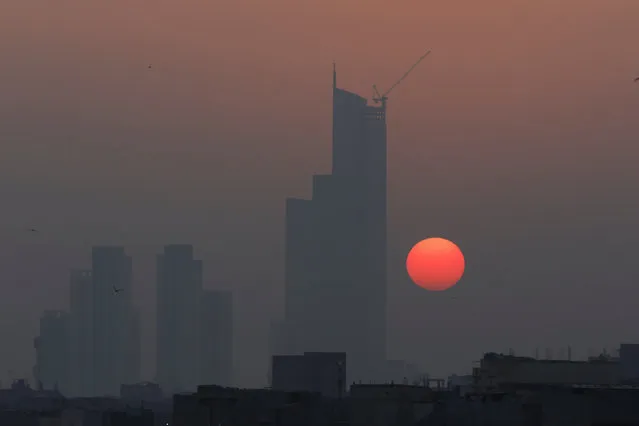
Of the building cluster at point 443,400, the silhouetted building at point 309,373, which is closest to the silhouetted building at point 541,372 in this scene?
the building cluster at point 443,400

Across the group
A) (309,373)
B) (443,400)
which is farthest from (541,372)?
(309,373)

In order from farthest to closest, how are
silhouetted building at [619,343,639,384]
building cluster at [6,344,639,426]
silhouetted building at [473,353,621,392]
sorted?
1. silhouetted building at [619,343,639,384]
2. silhouetted building at [473,353,621,392]
3. building cluster at [6,344,639,426]

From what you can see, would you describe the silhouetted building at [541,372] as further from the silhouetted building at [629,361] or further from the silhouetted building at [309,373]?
the silhouetted building at [309,373]

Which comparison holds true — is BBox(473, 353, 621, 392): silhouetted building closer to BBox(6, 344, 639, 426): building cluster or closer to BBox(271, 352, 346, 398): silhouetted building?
BBox(6, 344, 639, 426): building cluster

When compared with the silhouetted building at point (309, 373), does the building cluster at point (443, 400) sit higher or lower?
lower

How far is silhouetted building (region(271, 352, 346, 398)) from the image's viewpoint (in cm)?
11438

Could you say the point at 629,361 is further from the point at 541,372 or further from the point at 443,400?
the point at 443,400

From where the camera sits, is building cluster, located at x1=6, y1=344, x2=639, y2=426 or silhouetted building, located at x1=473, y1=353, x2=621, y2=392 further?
silhouetted building, located at x1=473, y1=353, x2=621, y2=392

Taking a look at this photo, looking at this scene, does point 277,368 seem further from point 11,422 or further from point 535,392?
point 535,392

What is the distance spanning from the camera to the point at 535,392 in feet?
272

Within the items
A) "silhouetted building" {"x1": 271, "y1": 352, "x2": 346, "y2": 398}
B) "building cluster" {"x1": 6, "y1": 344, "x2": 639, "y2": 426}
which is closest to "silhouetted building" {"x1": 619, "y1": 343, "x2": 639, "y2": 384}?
"building cluster" {"x1": 6, "y1": 344, "x2": 639, "y2": 426}

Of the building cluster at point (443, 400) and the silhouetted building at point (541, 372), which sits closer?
the building cluster at point (443, 400)

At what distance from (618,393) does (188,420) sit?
2549 centimetres

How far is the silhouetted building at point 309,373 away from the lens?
114375mm
